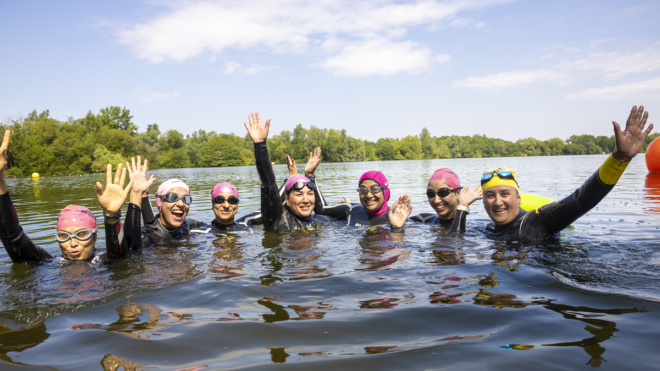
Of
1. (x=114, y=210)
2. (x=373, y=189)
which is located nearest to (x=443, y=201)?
(x=373, y=189)

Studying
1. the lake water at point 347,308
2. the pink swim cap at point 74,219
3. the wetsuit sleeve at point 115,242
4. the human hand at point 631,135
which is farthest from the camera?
the pink swim cap at point 74,219

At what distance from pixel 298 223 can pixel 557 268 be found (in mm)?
4262

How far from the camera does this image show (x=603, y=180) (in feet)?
13.4

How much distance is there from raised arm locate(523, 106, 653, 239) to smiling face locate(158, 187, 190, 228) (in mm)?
5292

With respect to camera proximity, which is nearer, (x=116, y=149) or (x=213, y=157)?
(x=116, y=149)

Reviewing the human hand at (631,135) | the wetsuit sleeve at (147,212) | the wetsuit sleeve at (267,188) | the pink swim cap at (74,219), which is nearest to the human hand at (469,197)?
the human hand at (631,135)

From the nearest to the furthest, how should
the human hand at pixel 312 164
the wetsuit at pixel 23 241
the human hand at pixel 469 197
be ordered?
the wetsuit at pixel 23 241 → the human hand at pixel 469 197 → the human hand at pixel 312 164

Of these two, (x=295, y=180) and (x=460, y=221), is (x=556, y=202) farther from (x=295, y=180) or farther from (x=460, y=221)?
(x=295, y=180)

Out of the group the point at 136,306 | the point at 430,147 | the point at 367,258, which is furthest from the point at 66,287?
the point at 430,147

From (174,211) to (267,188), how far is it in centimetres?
157

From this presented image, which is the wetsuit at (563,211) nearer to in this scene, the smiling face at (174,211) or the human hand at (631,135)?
the human hand at (631,135)

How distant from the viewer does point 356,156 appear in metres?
103

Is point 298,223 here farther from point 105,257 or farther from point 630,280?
point 630,280

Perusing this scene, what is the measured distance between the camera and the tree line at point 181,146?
5853 centimetres
